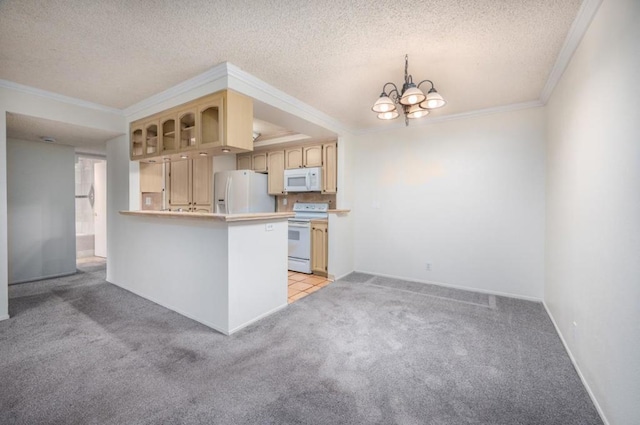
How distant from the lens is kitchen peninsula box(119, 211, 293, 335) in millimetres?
2547

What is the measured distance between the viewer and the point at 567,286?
2.31m

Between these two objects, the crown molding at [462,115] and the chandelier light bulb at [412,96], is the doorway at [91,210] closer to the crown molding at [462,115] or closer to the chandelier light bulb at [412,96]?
the crown molding at [462,115]

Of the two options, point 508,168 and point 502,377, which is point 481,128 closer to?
point 508,168

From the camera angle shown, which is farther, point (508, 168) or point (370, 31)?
point (508, 168)

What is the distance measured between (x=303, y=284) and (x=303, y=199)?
6.14 ft

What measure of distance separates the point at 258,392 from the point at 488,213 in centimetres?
343

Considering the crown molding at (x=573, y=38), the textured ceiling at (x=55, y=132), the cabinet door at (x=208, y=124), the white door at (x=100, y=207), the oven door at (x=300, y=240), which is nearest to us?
the crown molding at (x=573, y=38)

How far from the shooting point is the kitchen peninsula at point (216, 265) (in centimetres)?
255

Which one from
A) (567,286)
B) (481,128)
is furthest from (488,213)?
(567,286)

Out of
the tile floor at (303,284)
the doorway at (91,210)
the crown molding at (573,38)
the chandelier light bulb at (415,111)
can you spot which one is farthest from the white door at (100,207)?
the crown molding at (573,38)

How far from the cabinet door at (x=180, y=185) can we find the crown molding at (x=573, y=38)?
5.64 m

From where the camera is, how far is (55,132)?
3670 millimetres

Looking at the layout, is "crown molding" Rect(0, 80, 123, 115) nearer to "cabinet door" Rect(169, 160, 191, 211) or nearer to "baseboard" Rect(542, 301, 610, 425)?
"cabinet door" Rect(169, 160, 191, 211)

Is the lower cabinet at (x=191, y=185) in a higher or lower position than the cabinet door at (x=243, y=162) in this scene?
lower
